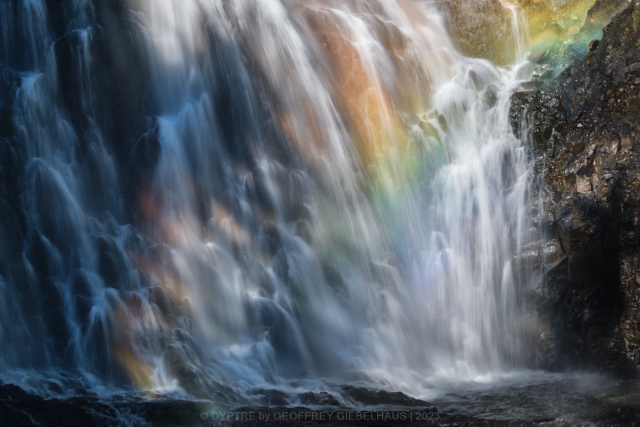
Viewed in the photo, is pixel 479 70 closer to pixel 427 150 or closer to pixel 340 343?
pixel 427 150

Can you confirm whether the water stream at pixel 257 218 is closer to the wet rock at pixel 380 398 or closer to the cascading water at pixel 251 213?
the cascading water at pixel 251 213

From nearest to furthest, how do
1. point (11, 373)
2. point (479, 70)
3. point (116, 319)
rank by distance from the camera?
point (11, 373)
point (116, 319)
point (479, 70)

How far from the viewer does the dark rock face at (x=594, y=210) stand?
36.2 feet

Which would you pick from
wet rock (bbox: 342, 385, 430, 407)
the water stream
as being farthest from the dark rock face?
wet rock (bbox: 342, 385, 430, 407)

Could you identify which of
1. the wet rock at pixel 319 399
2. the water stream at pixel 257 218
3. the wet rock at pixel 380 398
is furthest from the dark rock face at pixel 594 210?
A: the wet rock at pixel 319 399

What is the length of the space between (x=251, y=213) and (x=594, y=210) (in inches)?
289

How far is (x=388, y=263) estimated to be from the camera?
540 inches

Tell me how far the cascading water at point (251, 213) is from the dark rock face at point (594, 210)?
723 mm

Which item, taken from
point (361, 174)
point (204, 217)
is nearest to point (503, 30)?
point (361, 174)

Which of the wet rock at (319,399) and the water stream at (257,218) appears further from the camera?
the water stream at (257,218)

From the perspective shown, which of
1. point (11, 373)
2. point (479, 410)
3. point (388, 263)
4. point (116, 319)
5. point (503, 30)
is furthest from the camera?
point (503, 30)

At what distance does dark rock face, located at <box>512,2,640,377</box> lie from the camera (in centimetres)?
1105

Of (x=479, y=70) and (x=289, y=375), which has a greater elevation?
(x=479, y=70)

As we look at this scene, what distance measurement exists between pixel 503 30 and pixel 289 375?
12.0 m
